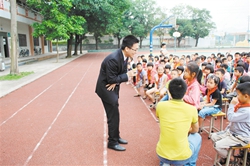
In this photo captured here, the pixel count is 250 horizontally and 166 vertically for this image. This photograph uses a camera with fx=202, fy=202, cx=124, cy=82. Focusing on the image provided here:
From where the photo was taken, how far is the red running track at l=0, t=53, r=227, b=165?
3.08 meters

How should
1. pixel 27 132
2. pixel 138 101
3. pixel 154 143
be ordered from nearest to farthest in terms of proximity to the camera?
pixel 154 143, pixel 27 132, pixel 138 101

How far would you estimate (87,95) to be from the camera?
691 cm

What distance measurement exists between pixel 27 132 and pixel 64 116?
3.29 ft

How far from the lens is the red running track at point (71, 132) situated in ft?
10.1

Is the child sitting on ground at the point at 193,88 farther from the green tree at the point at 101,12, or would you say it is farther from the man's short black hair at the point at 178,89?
the green tree at the point at 101,12

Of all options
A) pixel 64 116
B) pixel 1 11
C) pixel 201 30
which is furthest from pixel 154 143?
pixel 201 30

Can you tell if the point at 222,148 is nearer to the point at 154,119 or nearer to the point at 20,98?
the point at 154,119

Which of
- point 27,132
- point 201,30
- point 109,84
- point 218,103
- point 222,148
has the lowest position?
point 27,132

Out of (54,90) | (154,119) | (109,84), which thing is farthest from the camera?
(54,90)

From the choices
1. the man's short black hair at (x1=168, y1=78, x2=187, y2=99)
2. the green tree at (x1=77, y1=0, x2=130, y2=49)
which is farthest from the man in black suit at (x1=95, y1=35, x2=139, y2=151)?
the green tree at (x1=77, y1=0, x2=130, y2=49)

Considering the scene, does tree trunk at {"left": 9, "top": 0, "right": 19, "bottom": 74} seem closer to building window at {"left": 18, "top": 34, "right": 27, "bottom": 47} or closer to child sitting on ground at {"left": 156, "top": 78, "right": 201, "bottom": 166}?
child sitting on ground at {"left": 156, "top": 78, "right": 201, "bottom": 166}

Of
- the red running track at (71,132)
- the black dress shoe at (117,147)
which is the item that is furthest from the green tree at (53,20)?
the black dress shoe at (117,147)

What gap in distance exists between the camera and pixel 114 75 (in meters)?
2.92

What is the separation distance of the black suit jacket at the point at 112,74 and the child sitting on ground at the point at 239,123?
145cm
